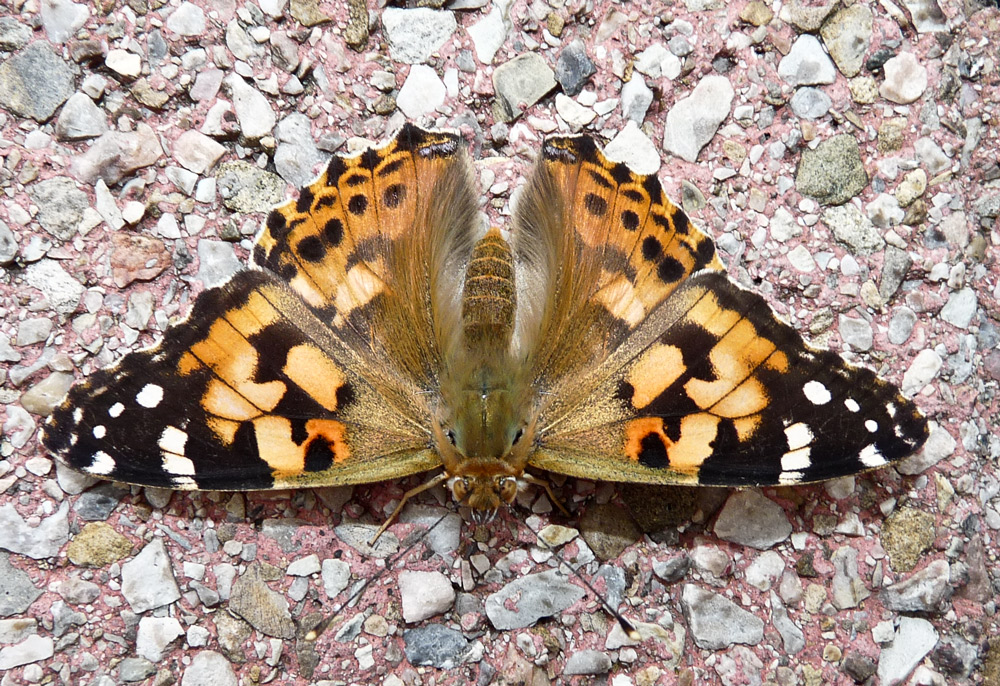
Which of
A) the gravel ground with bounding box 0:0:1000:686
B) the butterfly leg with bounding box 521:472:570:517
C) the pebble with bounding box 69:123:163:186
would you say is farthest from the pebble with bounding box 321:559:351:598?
the pebble with bounding box 69:123:163:186

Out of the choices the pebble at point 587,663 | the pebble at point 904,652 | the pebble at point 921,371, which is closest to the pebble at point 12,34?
the pebble at point 587,663

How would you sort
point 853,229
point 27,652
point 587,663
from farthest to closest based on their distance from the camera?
point 853,229, point 587,663, point 27,652

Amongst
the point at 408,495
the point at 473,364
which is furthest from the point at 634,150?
the point at 408,495

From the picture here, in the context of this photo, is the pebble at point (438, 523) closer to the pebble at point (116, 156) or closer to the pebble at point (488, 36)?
the pebble at point (116, 156)

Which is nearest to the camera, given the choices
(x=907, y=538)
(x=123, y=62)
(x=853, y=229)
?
(x=907, y=538)

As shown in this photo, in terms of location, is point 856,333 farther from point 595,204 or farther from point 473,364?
point 473,364
